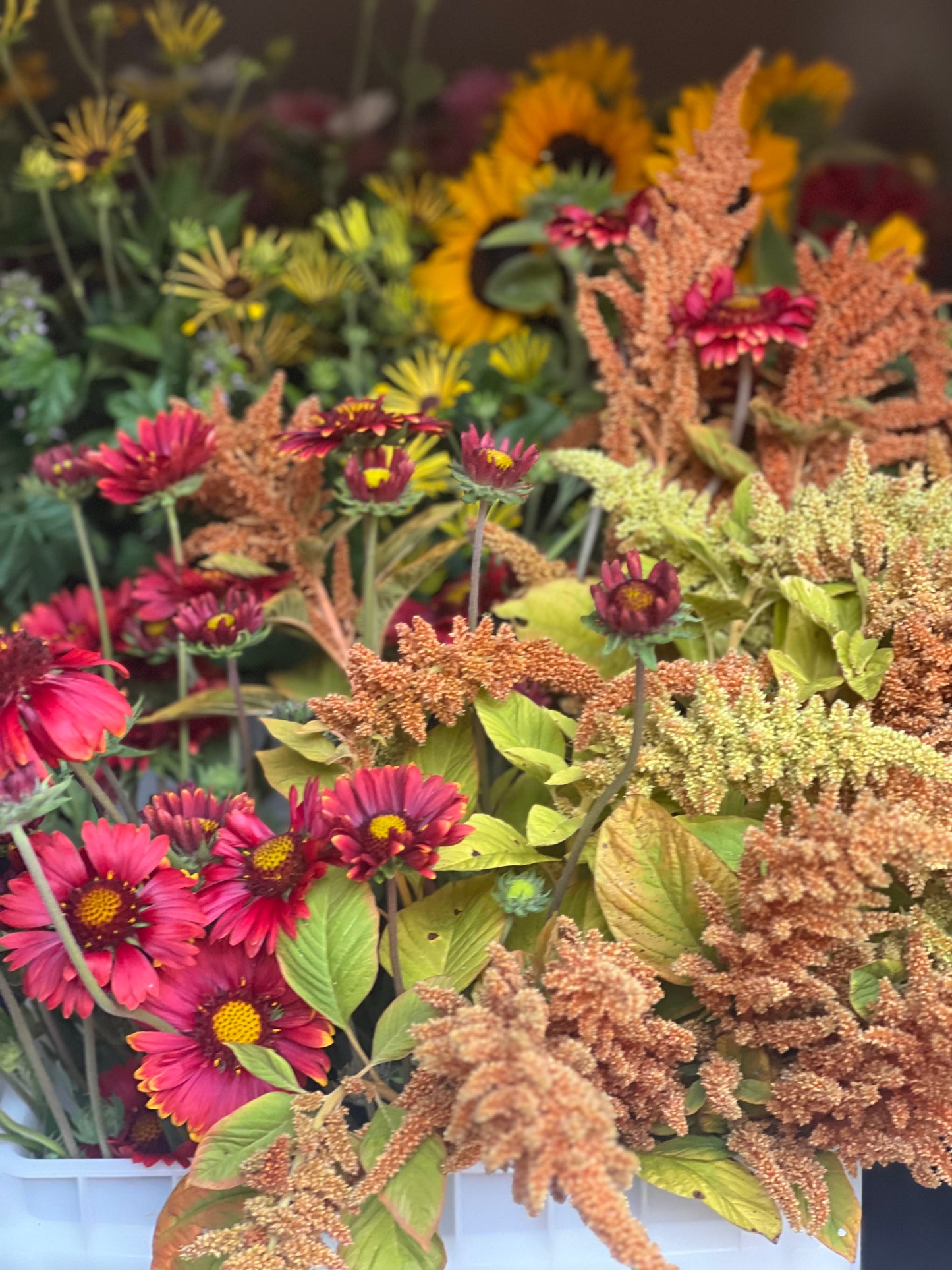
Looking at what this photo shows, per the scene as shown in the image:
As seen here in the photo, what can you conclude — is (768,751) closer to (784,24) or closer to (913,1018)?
(913,1018)

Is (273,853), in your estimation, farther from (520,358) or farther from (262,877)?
(520,358)

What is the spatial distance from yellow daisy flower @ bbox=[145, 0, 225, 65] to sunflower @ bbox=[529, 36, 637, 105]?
0.25 m

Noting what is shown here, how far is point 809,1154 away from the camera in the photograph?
0.36m

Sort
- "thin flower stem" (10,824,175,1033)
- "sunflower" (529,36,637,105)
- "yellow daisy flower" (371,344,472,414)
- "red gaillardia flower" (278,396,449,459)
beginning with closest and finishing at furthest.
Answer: "thin flower stem" (10,824,175,1033)
"red gaillardia flower" (278,396,449,459)
"yellow daisy flower" (371,344,472,414)
"sunflower" (529,36,637,105)

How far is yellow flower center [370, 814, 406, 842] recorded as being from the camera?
36 cm

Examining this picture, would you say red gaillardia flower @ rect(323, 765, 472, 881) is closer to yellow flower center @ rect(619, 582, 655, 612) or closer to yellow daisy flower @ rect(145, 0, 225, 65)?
yellow flower center @ rect(619, 582, 655, 612)

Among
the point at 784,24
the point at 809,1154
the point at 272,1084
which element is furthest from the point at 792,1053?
the point at 784,24

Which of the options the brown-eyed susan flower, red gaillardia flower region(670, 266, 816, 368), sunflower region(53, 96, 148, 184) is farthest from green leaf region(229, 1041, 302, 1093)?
sunflower region(53, 96, 148, 184)

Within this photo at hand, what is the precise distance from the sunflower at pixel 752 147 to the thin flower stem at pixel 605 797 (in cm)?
49

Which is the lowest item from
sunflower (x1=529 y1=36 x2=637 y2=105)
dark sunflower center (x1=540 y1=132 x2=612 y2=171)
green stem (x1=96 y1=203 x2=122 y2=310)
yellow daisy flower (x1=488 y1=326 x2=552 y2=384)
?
yellow daisy flower (x1=488 y1=326 x2=552 y2=384)

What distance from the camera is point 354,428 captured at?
1.52 ft

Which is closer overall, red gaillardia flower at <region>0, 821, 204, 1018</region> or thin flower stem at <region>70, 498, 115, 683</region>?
red gaillardia flower at <region>0, 821, 204, 1018</region>

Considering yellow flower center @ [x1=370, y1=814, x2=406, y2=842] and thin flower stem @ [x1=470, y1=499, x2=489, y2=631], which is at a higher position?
thin flower stem @ [x1=470, y1=499, x2=489, y2=631]

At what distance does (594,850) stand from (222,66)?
2.49 feet
